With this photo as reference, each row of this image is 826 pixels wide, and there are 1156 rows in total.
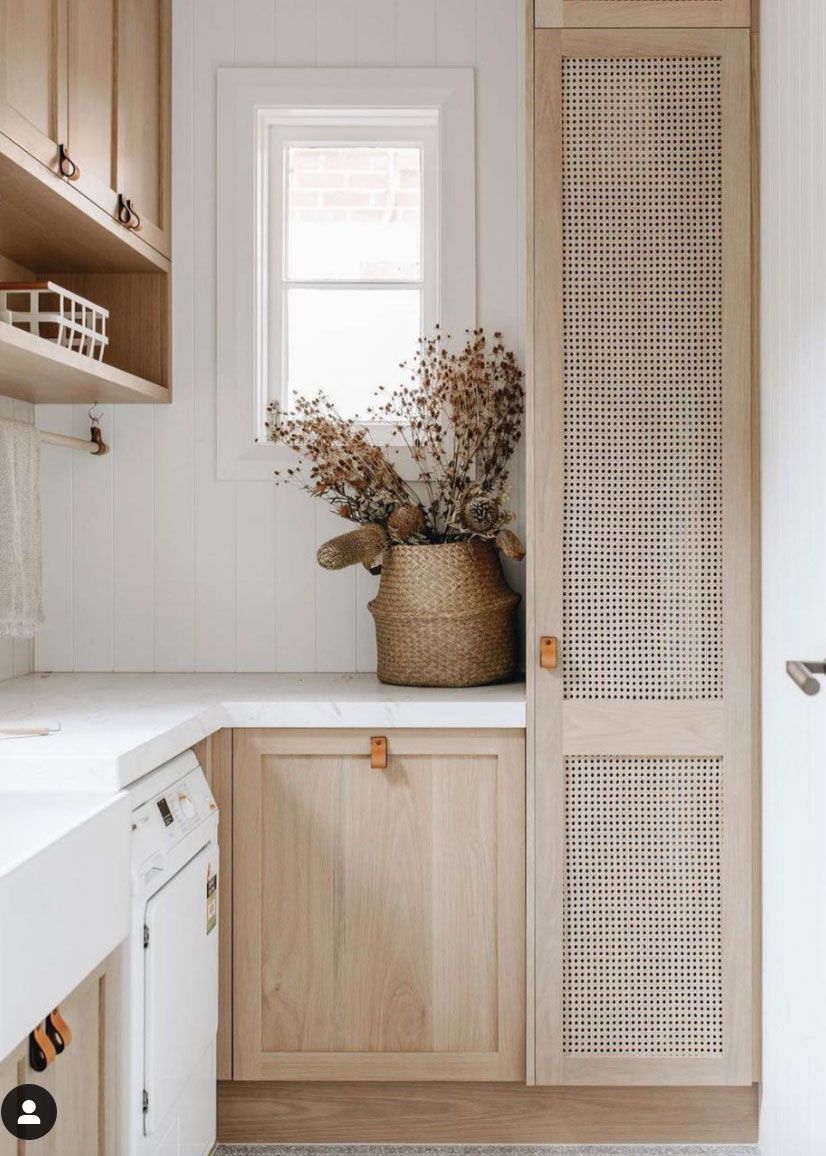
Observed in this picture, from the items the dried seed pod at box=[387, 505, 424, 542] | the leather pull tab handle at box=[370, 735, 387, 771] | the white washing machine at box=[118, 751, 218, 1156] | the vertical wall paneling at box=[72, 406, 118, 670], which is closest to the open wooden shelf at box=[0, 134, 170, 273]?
the vertical wall paneling at box=[72, 406, 118, 670]

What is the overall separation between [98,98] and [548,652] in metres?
1.42

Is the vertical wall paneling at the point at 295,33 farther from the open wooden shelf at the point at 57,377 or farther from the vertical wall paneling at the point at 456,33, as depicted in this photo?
the open wooden shelf at the point at 57,377

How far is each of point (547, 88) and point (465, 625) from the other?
107 centimetres

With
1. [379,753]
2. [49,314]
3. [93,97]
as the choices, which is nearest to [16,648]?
[49,314]

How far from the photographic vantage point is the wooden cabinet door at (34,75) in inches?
65.4

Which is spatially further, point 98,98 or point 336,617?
point 336,617

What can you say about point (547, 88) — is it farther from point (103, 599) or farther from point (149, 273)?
point (103, 599)

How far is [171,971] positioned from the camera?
160cm

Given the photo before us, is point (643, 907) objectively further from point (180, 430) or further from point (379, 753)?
point (180, 430)

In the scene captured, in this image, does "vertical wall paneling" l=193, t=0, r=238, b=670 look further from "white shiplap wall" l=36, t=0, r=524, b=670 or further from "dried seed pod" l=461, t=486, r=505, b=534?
"dried seed pod" l=461, t=486, r=505, b=534

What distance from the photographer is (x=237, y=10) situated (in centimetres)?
250

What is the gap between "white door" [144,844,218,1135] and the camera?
A: 153 cm

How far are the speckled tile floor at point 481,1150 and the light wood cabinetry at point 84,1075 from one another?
2.34 feet

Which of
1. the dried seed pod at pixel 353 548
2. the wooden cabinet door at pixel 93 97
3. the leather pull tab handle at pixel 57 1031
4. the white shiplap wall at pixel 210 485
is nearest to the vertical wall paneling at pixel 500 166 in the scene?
the white shiplap wall at pixel 210 485
